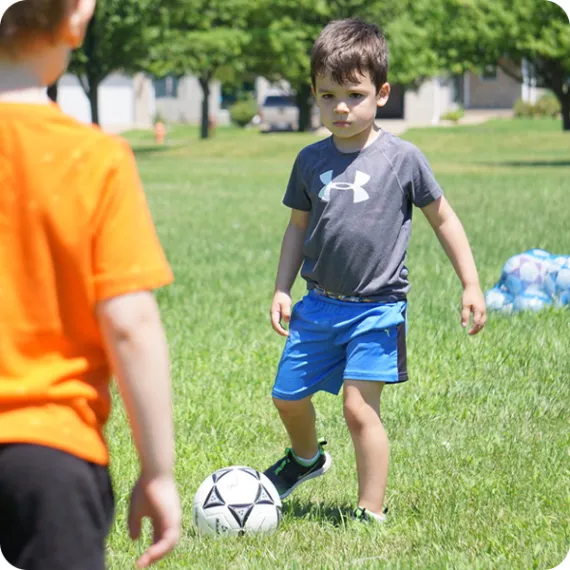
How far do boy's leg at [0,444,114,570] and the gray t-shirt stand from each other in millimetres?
2330

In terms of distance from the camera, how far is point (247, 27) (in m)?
48.5

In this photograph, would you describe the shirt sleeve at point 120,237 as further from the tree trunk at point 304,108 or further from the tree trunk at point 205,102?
the tree trunk at point 304,108

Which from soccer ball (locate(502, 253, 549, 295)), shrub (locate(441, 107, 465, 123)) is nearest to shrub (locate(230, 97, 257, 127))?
shrub (locate(441, 107, 465, 123))

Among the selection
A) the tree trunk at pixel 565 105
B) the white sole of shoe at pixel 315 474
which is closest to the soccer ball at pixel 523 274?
the white sole of shoe at pixel 315 474

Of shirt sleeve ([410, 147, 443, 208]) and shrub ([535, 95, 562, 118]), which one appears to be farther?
shrub ([535, 95, 562, 118])

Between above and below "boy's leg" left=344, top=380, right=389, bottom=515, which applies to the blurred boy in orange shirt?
above

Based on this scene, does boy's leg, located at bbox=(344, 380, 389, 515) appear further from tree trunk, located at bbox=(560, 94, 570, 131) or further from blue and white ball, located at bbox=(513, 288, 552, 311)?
tree trunk, located at bbox=(560, 94, 570, 131)

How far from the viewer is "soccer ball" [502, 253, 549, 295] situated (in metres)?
8.50

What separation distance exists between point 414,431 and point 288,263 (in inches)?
53.3

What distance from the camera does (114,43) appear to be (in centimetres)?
3931

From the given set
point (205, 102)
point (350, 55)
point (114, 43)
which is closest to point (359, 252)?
point (350, 55)

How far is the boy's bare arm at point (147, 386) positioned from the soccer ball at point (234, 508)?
2138 mm

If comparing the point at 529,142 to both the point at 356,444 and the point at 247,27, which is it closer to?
the point at 247,27

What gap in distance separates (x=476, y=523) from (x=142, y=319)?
250 centimetres
